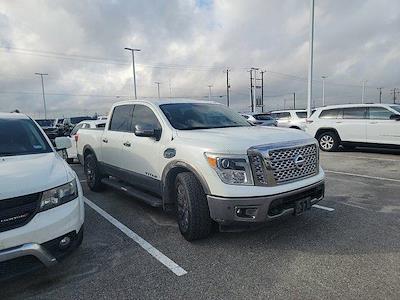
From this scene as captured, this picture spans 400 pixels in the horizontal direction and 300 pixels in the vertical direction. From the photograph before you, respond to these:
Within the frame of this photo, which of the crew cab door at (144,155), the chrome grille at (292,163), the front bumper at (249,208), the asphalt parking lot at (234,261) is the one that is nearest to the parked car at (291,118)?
the asphalt parking lot at (234,261)

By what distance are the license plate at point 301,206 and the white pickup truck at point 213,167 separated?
12 millimetres

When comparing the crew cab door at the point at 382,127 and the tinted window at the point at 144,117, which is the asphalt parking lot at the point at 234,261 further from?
the crew cab door at the point at 382,127

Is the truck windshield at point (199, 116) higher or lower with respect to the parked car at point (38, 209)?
higher

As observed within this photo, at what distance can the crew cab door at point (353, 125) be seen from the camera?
1192 cm

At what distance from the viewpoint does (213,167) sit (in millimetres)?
3758

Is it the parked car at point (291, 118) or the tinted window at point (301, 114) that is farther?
the tinted window at point (301, 114)

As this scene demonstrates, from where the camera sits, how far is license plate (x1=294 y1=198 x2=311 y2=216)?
12.8 ft

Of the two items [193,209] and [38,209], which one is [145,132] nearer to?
[193,209]

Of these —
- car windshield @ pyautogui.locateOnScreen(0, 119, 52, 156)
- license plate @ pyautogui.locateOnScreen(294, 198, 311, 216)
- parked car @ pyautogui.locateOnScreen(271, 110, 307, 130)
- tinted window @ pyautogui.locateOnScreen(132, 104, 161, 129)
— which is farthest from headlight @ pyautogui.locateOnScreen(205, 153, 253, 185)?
parked car @ pyautogui.locateOnScreen(271, 110, 307, 130)

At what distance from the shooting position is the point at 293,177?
398cm

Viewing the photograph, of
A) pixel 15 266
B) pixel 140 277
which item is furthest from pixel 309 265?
pixel 15 266

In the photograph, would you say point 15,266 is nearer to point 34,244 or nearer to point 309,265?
point 34,244

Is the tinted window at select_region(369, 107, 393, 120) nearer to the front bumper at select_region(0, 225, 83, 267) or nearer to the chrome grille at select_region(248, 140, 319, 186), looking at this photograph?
the chrome grille at select_region(248, 140, 319, 186)

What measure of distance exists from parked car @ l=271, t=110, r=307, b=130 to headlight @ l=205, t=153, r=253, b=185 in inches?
584
